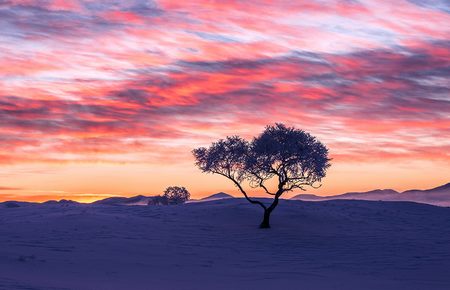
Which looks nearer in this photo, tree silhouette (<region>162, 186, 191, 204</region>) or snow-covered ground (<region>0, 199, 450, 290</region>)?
snow-covered ground (<region>0, 199, 450, 290</region>)

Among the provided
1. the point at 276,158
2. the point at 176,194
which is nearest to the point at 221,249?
the point at 276,158

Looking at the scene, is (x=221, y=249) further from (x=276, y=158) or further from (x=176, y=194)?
(x=176, y=194)

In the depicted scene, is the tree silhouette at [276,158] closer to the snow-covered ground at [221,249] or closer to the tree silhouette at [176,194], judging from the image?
the snow-covered ground at [221,249]

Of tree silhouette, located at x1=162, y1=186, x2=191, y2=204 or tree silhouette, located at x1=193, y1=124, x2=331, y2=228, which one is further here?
tree silhouette, located at x1=162, y1=186, x2=191, y2=204

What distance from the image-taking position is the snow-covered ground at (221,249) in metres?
21.8

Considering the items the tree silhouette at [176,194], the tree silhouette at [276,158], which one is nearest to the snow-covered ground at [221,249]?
the tree silhouette at [276,158]

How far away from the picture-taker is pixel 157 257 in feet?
91.1

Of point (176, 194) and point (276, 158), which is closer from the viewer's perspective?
point (276, 158)

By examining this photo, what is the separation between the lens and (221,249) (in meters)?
31.3

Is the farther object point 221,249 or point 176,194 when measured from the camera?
point 176,194

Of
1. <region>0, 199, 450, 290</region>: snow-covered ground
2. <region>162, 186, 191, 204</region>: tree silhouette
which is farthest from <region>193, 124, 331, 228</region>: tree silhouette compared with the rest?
<region>162, 186, 191, 204</region>: tree silhouette

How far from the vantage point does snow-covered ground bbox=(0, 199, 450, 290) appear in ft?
71.7

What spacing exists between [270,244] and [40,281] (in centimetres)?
1779

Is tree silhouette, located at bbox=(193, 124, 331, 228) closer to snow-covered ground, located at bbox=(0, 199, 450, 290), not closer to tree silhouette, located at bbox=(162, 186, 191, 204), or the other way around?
snow-covered ground, located at bbox=(0, 199, 450, 290)
